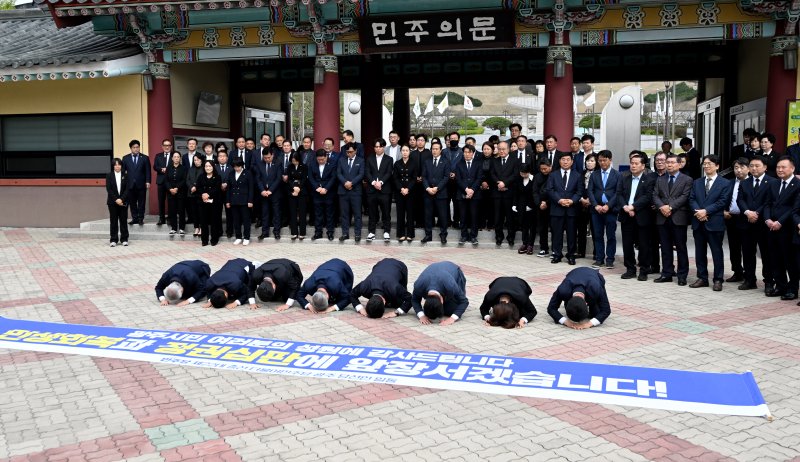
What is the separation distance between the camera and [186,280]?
28.7 ft

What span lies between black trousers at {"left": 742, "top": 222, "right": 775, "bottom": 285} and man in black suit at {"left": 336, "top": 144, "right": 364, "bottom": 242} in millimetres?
6235

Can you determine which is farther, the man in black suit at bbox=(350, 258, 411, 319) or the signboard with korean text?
the signboard with korean text

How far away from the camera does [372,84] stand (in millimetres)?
18438

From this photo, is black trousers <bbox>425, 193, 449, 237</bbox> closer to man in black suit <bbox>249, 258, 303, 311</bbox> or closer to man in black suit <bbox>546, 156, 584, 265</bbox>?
man in black suit <bbox>546, 156, 584, 265</bbox>

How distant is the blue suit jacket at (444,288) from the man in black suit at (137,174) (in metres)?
8.43

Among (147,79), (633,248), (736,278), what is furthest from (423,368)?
(147,79)

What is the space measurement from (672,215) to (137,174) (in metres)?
10.0

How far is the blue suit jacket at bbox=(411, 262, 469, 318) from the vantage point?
7730 mm

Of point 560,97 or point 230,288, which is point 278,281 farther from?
point 560,97

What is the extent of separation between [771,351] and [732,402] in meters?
1.66

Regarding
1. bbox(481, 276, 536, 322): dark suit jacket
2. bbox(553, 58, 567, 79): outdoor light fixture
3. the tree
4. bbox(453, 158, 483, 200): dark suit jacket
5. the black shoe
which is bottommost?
the black shoe

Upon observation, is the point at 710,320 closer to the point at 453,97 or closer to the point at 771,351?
the point at 771,351

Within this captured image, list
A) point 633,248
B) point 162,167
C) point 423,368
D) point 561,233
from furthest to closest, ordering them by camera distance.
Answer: point 162,167 < point 561,233 < point 633,248 < point 423,368

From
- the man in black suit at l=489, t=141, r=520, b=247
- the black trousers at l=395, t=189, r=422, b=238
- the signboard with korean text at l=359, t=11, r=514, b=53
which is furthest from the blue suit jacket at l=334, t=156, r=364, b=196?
the signboard with korean text at l=359, t=11, r=514, b=53
